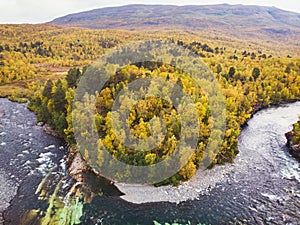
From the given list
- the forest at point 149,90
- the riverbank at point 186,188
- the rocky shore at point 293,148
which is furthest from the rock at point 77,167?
the rocky shore at point 293,148

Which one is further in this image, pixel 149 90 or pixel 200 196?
pixel 149 90

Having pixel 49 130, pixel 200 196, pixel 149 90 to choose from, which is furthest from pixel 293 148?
pixel 49 130

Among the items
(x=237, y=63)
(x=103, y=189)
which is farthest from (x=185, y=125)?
(x=237, y=63)

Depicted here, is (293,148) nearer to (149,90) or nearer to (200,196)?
(200,196)

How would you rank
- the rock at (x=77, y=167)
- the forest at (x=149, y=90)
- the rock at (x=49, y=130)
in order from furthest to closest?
the rock at (x=49, y=130) → the forest at (x=149, y=90) → the rock at (x=77, y=167)

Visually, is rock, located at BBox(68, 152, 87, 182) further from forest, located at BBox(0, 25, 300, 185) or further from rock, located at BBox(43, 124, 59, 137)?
rock, located at BBox(43, 124, 59, 137)

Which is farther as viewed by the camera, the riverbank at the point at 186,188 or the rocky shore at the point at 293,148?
the rocky shore at the point at 293,148

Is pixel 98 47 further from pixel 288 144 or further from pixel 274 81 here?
pixel 288 144

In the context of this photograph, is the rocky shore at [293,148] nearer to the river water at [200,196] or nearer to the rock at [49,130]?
the river water at [200,196]
